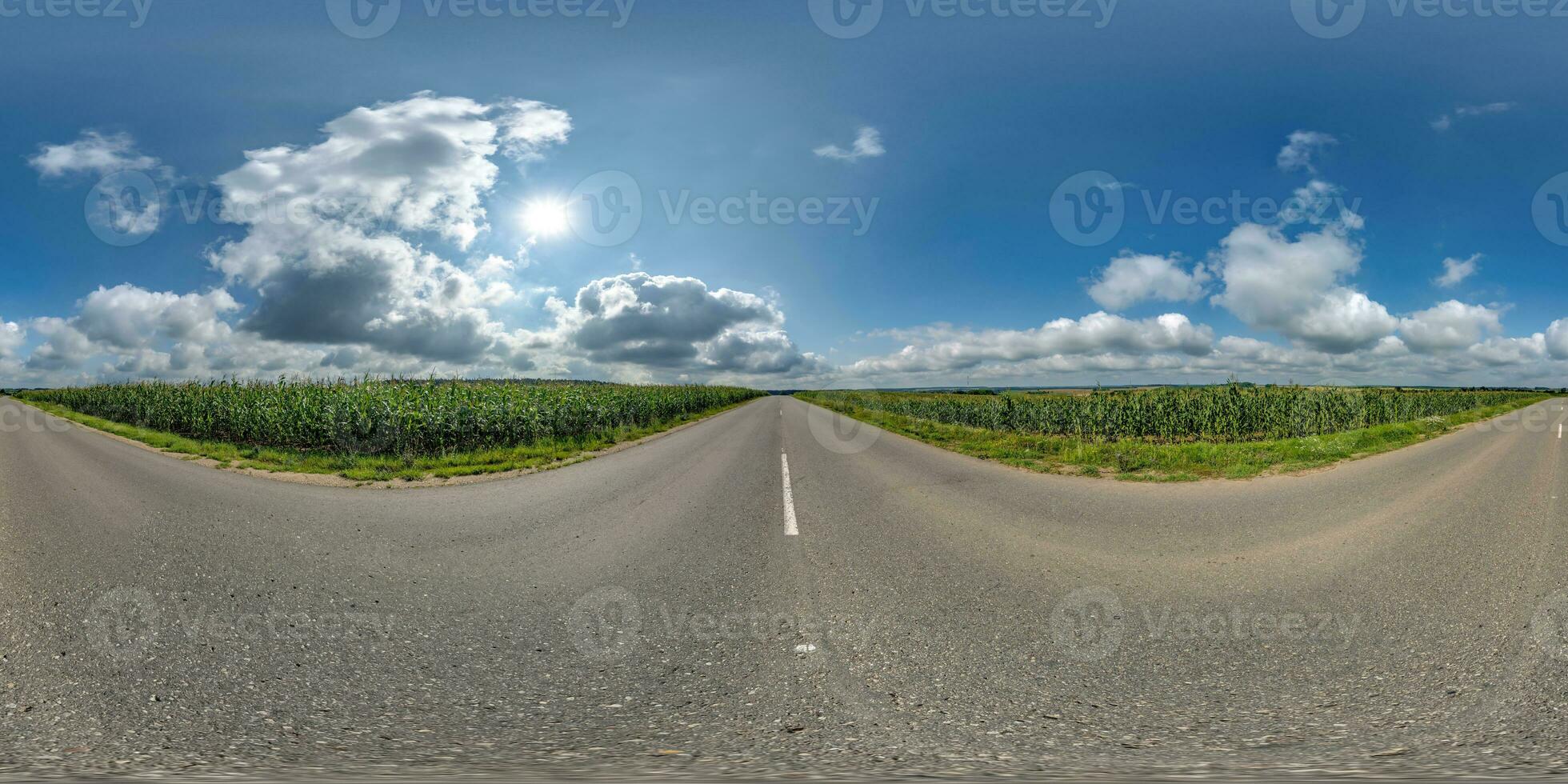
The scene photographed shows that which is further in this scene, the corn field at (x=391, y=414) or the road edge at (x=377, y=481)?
the corn field at (x=391, y=414)

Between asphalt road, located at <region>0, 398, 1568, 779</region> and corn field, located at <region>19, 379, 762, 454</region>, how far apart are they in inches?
368

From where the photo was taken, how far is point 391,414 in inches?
719

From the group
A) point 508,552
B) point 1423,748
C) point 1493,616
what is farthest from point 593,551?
point 1493,616

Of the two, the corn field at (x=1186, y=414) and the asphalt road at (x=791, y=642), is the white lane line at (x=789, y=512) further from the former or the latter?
the corn field at (x=1186, y=414)

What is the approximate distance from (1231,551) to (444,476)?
13206 millimetres

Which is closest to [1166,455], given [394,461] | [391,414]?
[394,461]

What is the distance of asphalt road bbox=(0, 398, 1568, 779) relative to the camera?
3195 mm

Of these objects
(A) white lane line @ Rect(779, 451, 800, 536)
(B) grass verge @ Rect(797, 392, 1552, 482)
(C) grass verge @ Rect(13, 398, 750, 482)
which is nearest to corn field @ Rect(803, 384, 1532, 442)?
(B) grass verge @ Rect(797, 392, 1552, 482)

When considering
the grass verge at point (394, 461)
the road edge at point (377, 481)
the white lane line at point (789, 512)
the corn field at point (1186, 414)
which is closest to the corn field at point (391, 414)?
the grass verge at point (394, 461)

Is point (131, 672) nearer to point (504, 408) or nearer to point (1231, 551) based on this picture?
point (1231, 551)

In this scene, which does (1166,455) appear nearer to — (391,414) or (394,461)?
(394,461)

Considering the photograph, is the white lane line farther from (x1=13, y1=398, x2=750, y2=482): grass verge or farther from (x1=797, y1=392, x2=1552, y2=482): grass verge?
(x1=13, y1=398, x2=750, y2=482): grass verge

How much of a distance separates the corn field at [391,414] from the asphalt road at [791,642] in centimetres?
935

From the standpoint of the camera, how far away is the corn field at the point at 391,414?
18531mm
